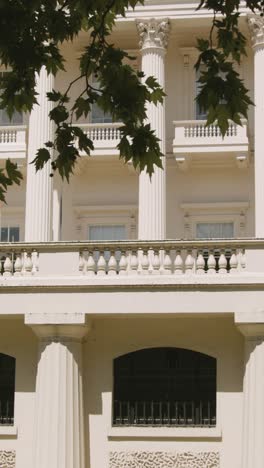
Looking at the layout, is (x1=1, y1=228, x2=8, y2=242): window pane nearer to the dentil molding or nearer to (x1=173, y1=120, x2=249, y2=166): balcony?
(x1=173, y1=120, x2=249, y2=166): balcony

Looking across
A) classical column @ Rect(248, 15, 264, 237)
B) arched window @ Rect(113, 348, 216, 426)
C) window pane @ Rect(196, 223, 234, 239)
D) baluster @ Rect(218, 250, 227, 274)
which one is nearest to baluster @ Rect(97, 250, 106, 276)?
arched window @ Rect(113, 348, 216, 426)

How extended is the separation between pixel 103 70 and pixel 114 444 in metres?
12.0

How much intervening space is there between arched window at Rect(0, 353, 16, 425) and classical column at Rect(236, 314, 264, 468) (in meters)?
5.07

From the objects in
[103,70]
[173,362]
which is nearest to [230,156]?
[173,362]

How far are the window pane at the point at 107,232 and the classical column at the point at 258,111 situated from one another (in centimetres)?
494

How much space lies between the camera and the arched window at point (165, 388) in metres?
22.6

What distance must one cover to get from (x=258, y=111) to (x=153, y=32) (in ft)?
13.1

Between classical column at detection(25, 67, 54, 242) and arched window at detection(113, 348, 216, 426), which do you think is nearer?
arched window at detection(113, 348, 216, 426)

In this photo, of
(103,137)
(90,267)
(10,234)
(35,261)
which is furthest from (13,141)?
(90,267)

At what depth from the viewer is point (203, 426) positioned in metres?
22.3

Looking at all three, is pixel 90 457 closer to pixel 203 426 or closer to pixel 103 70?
pixel 203 426

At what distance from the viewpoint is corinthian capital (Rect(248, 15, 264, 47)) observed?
31.7 metres

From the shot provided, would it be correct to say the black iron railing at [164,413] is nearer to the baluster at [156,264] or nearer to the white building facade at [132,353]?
the white building facade at [132,353]

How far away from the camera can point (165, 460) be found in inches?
867
